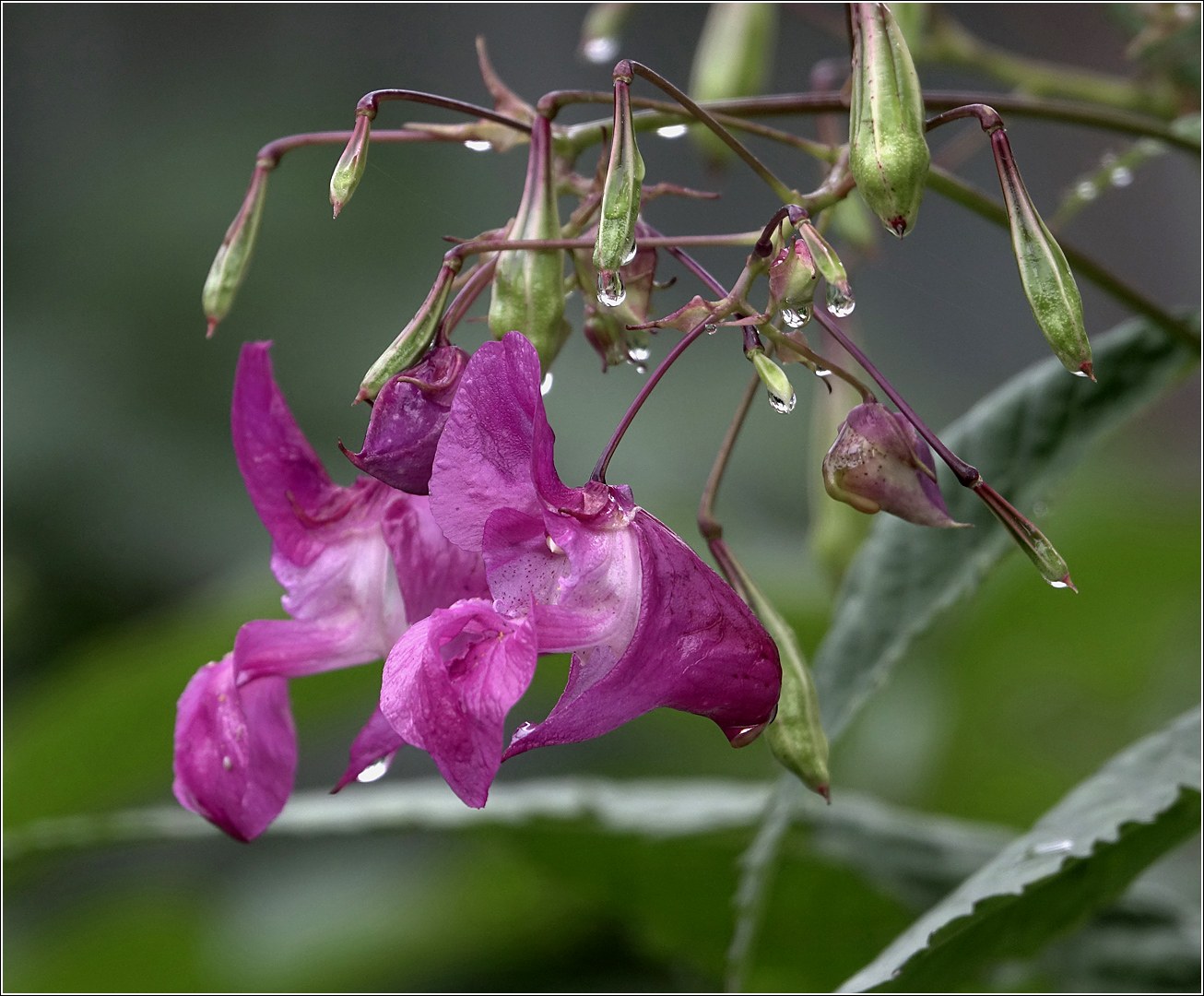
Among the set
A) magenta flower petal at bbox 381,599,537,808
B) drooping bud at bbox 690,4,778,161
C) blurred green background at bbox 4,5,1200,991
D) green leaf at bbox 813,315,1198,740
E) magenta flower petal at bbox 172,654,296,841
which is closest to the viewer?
magenta flower petal at bbox 381,599,537,808

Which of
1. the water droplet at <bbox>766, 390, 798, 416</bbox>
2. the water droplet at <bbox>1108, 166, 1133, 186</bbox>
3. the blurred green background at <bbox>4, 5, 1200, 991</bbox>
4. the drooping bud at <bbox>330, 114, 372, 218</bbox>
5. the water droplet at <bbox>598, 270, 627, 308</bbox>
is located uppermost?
the drooping bud at <bbox>330, 114, 372, 218</bbox>

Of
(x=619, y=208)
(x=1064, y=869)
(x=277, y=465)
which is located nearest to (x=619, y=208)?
(x=619, y=208)

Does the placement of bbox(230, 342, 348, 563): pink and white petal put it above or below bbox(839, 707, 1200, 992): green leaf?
above

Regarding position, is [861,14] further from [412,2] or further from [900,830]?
[412,2]

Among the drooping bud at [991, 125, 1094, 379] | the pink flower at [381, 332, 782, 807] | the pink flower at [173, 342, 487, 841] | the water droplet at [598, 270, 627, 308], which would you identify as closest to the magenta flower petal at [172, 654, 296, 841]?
the pink flower at [173, 342, 487, 841]

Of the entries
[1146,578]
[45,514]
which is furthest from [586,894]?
[45,514]

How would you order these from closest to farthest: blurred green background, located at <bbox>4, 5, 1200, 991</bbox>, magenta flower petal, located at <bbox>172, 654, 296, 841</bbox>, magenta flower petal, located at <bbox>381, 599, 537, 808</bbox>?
magenta flower petal, located at <bbox>381, 599, 537, 808</bbox> < magenta flower petal, located at <bbox>172, 654, 296, 841</bbox> < blurred green background, located at <bbox>4, 5, 1200, 991</bbox>

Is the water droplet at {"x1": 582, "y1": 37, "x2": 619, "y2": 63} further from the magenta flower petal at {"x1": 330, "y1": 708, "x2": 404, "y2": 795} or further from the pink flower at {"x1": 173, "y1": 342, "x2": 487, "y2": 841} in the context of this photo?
the magenta flower petal at {"x1": 330, "y1": 708, "x2": 404, "y2": 795}
